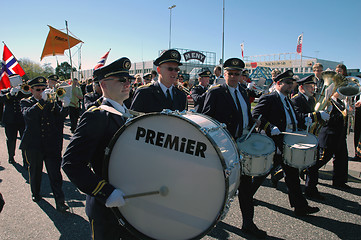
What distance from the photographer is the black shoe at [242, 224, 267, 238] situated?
325 cm

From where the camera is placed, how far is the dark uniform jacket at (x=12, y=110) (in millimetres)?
6320

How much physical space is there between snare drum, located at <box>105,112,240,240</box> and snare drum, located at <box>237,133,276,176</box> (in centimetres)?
113

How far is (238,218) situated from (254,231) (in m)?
0.44

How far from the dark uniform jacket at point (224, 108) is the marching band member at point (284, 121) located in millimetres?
471

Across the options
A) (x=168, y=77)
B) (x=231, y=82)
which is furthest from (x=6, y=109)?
(x=231, y=82)

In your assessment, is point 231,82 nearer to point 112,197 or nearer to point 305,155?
point 305,155

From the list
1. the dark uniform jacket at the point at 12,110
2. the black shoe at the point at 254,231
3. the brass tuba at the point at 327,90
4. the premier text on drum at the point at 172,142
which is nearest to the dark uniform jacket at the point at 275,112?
the brass tuba at the point at 327,90

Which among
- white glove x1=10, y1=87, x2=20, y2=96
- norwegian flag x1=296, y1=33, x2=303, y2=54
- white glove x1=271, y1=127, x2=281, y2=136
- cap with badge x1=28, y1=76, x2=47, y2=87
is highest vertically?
norwegian flag x1=296, y1=33, x2=303, y2=54

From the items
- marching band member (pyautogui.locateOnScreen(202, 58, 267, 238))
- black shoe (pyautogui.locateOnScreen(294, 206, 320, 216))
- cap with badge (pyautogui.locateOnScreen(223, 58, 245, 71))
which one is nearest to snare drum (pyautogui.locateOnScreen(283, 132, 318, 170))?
marching band member (pyautogui.locateOnScreen(202, 58, 267, 238))

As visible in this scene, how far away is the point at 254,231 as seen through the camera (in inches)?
129

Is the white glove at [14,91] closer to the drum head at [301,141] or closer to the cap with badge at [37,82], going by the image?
the cap with badge at [37,82]

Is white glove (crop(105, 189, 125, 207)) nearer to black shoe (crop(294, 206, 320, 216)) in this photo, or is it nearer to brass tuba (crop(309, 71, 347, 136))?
black shoe (crop(294, 206, 320, 216))

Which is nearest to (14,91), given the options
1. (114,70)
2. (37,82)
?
(37,82)

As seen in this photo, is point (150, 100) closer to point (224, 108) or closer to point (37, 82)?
point (224, 108)
